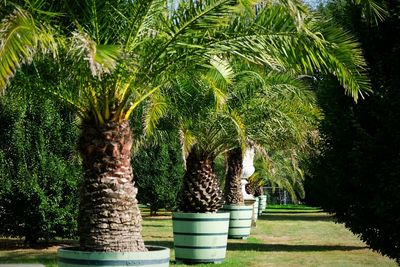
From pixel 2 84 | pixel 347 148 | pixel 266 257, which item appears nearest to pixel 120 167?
pixel 2 84

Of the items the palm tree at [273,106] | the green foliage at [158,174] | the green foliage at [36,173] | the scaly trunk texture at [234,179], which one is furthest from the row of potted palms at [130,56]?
the green foliage at [158,174]

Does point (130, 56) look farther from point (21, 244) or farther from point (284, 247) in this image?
point (21, 244)

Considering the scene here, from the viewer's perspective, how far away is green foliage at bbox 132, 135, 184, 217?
35.2m

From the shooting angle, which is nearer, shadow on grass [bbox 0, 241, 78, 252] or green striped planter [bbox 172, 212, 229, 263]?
green striped planter [bbox 172, 212, 229, 263]

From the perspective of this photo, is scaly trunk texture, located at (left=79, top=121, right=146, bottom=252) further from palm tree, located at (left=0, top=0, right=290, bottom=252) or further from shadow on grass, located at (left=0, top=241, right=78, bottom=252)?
shadow on grass, located at (left=0, top=241, right=78, bottom=252)

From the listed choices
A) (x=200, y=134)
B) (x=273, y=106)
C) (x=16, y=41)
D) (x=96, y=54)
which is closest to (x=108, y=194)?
(x=96, y=54)

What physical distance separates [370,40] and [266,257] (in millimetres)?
5799

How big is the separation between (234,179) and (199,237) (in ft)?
27.4

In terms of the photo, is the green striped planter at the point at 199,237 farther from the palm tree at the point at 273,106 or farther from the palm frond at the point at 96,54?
the palm frond at the point at 96,54

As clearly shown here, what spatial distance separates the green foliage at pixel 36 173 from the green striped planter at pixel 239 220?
17.8ft

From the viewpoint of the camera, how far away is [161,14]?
9000 millimetres

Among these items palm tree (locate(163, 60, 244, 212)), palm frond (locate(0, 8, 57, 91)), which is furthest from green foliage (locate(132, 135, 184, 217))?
palm frond (locate(0, 8, 57, 91))

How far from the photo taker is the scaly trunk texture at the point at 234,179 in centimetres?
2223

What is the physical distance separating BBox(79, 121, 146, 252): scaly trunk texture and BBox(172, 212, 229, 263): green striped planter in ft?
19.4
